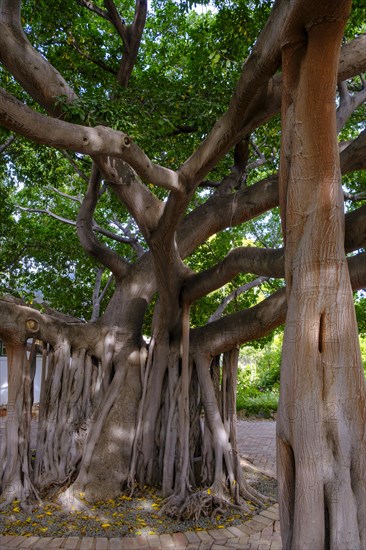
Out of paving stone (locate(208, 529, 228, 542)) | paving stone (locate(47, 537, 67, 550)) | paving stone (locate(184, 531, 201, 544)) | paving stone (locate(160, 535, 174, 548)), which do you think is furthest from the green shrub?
paving stone (locate(47, 537, 67, 550))

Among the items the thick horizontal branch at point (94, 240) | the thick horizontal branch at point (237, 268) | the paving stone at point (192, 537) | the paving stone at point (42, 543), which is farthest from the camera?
the thick horizontal branch at point (94, 240)

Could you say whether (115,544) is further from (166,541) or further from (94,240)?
(94,240)

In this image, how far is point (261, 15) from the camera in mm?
6457

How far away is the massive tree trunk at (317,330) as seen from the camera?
2729 mm

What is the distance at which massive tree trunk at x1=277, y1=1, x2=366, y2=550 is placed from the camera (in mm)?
2729

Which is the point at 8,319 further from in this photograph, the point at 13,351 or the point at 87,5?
the point at 87,5

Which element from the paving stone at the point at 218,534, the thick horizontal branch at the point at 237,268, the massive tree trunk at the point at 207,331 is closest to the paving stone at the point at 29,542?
the massive tree trunk at the point at 207,331

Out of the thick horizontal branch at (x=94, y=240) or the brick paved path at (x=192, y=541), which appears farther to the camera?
the thick horizontal branch at (x=94, y=240)

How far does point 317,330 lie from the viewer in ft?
9.78

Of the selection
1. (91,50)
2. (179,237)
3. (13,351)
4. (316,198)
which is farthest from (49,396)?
(91,50)

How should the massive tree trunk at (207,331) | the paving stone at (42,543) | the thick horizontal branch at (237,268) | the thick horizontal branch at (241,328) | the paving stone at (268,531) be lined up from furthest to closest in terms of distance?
the thick horizontal branch at (241,328)
the thick horizontal branch at (237,268)
the paving stone at (268,531)
the paving stone at (42,543)
the massive tree trunk at (207,331)

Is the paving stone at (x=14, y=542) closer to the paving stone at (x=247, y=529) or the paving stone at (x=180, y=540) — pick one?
the paving stone at (x=180, y=540)

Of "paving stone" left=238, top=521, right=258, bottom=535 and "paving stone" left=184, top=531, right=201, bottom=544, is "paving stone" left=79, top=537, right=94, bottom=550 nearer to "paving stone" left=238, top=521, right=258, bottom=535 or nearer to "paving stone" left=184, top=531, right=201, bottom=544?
"paving stone" left=184, top=531, right=201, bottom=544

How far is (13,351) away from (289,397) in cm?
360
